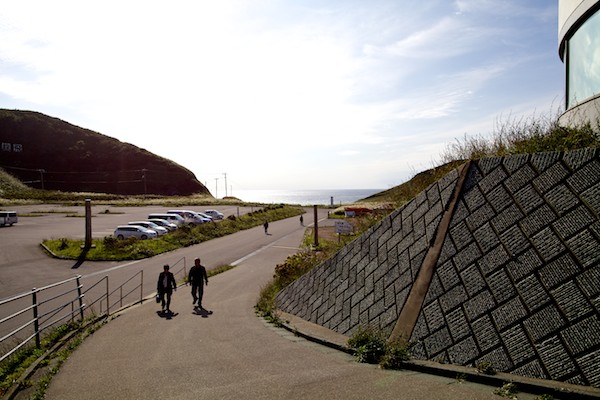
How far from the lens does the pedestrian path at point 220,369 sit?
5070 mm

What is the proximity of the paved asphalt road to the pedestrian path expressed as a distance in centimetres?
Result: 1

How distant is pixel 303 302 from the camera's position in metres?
10.4

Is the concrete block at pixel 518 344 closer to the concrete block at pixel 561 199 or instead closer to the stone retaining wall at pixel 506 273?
the stone retaining wall at pixel 506 273

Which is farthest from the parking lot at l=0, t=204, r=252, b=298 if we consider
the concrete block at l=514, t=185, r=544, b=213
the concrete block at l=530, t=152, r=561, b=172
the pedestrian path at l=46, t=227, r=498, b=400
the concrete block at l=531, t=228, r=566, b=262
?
the concrete block at l=530, t=152, r=561, b=172

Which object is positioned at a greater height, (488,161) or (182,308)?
(488,161)

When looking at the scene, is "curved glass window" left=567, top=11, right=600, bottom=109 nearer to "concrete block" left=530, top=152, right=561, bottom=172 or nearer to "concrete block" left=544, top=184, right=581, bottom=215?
"concrete block" left=530, top=152, right=561, bottom=172

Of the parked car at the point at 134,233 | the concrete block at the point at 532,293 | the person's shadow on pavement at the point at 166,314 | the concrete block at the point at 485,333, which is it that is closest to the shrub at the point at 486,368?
the concrete block at the point at 485,333

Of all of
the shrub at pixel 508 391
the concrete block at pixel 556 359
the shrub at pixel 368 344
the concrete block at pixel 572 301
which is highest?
the concrete block at pixel 572 301

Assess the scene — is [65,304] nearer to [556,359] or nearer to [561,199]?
[556,359]

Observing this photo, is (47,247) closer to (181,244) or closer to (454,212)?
(181,244)

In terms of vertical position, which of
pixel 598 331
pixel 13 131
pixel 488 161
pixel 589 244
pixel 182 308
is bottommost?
pixel 182 308

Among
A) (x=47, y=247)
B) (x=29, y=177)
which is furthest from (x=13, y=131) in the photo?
(x=47, y=247)

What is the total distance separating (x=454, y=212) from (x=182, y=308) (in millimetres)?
9340

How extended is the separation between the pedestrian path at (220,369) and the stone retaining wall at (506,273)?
2.30 feet
